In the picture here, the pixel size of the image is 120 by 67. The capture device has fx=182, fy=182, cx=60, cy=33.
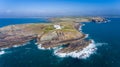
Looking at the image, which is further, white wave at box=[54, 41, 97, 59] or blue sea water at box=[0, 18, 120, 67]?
white wave at box=[54, 41, 97, 59]

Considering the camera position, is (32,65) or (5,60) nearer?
(32,65)

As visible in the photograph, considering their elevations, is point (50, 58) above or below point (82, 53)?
below

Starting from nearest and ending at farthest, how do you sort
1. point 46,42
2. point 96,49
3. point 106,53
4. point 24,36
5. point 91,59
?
point 91,59
point 106,53
point 96,49
point 46,42
point 24,36

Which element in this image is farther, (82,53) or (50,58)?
(82,53)

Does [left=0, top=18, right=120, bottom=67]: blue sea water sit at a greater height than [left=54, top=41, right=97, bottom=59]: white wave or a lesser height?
lesser

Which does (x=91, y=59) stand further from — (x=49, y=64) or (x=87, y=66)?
(x=49, y=64)

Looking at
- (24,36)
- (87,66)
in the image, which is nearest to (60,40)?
(24,36)

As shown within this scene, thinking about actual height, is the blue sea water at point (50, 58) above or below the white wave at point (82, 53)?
below

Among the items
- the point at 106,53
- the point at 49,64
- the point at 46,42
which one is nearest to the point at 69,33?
the point at 46,42

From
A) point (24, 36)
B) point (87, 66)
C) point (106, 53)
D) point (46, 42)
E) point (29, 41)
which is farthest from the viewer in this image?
point (24, 36)

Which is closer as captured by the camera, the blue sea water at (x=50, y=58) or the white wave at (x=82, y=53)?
the blue sea water at (x=50, y=58)
